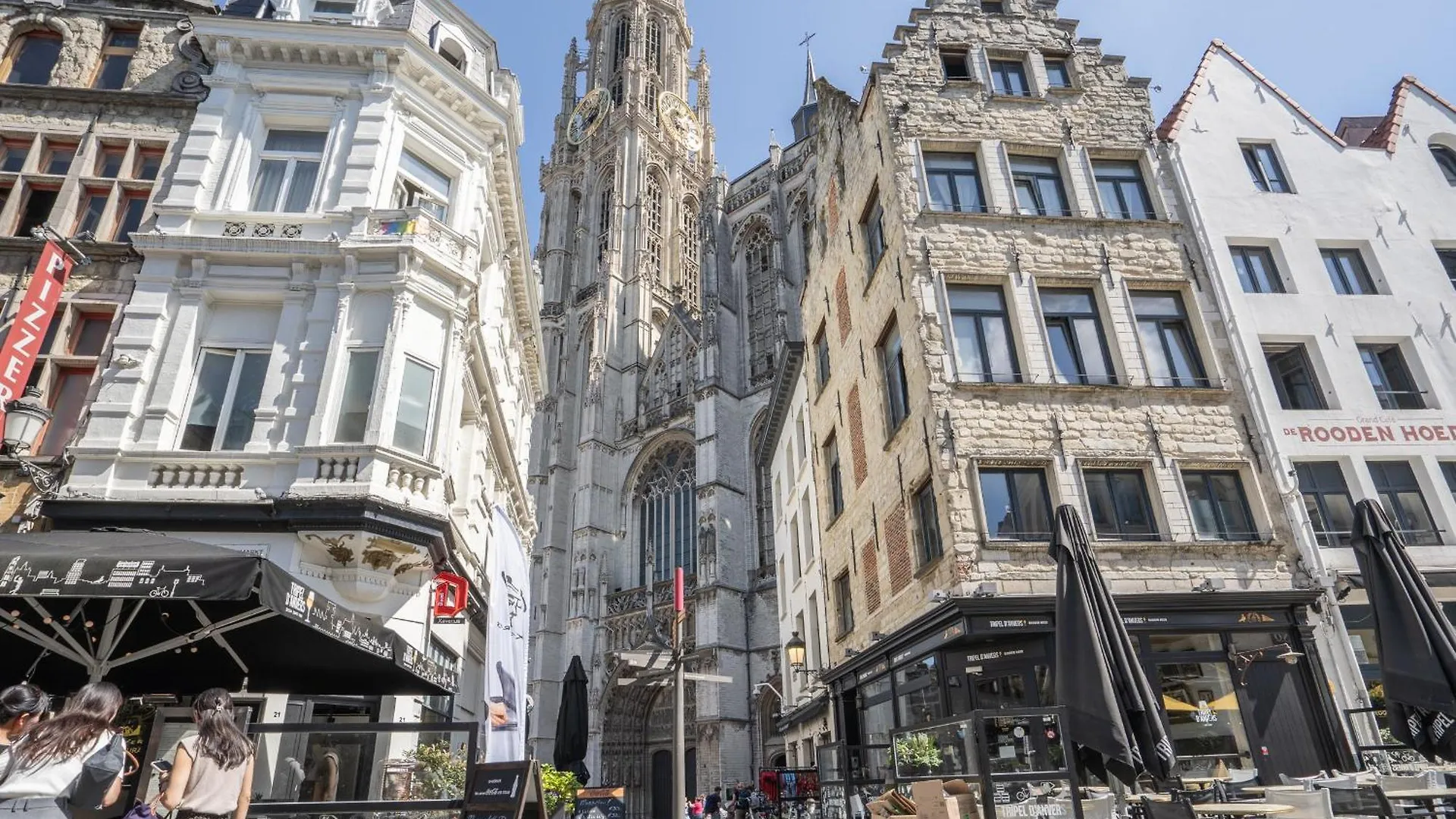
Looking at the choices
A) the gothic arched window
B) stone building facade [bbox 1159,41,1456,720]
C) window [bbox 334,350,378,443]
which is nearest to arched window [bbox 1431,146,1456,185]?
stone building facade [bbox 1159,41,1456,720]

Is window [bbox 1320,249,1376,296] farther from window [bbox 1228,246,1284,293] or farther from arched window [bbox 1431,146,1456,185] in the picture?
arched window [bbox 1431,146,1456,185]

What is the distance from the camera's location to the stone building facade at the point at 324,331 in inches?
374

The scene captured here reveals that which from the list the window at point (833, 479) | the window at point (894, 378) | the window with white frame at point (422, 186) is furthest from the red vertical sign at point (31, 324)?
the window at point (833, 479)

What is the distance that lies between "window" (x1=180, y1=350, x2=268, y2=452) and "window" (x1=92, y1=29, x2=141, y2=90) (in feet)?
19.9

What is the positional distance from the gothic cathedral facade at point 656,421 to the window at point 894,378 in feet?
50.4

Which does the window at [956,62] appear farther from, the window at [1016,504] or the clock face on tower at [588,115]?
the clock face on tower at [588,115]

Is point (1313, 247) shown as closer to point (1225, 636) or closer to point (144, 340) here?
point (1225, 636)

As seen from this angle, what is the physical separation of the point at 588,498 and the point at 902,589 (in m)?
33.2

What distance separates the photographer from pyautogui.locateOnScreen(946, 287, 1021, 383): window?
38.2 ft

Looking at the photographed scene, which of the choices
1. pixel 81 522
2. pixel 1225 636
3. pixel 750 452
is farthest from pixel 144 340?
pixel 750 452

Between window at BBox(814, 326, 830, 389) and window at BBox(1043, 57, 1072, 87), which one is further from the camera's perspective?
window at BBox(814, 326, 830, 389)

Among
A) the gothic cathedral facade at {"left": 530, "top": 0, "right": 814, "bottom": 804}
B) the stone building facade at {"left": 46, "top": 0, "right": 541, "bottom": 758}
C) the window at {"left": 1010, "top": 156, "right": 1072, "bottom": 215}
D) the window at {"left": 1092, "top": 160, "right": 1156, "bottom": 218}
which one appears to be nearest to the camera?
the stone building facade at {"left": 46, "top": 0, "right": 541, "bottom": 758}

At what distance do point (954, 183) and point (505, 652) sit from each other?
36.5 feet

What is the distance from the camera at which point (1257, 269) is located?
45.0ft
